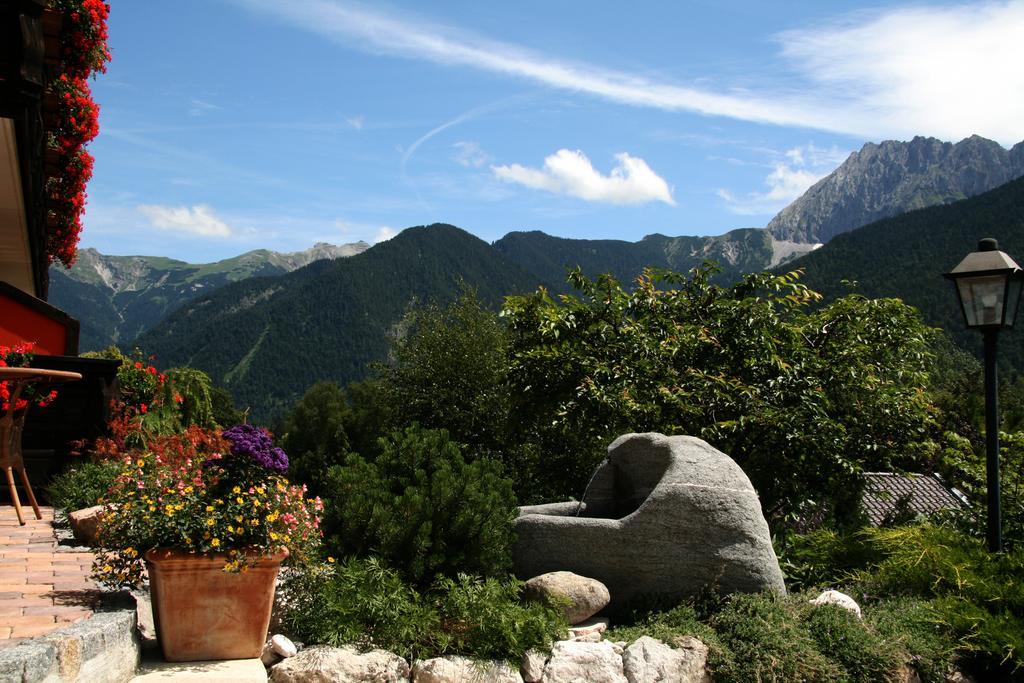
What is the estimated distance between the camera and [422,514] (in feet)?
20.1

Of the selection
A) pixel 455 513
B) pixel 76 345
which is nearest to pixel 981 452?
pixel 455 513

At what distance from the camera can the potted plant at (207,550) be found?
4.81m

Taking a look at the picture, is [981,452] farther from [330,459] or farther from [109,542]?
[330,459]

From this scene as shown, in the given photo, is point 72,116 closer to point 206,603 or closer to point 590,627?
point 206,603

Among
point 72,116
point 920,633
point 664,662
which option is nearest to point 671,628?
point 664,662

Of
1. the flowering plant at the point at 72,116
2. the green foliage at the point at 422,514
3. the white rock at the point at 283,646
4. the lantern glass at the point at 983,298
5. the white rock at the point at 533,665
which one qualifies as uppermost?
the flowering plant at the point at 72,116

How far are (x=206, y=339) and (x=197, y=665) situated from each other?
571ft

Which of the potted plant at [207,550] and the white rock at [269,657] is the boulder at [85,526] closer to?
the potted plant at [207,550]

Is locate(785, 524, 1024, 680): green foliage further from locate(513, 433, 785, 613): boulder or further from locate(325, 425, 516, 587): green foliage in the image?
locate(325, 425, 516, 587): green foliage

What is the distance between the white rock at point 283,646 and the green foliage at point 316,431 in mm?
50816

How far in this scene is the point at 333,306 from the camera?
151125mm

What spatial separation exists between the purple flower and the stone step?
1.17 meters

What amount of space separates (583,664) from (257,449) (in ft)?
8.10

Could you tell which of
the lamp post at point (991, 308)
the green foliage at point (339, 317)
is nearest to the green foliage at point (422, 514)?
the lamp post at point (991, 308)
